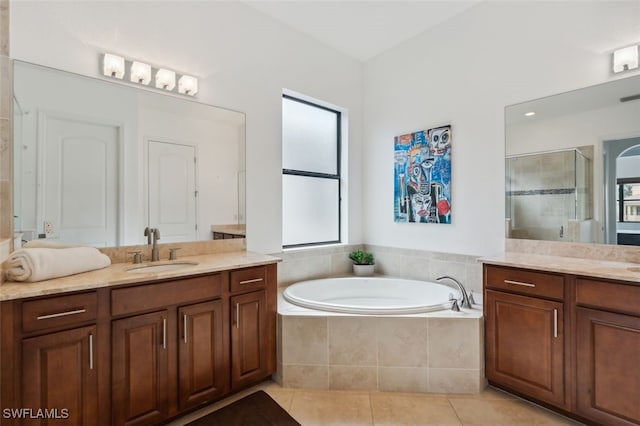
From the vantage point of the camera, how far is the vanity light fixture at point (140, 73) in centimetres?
208

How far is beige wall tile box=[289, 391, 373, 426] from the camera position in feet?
5.99

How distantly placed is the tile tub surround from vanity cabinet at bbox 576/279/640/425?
0.54m

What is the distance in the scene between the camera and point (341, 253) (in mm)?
3354

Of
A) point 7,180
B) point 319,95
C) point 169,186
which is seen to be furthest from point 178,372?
point 319,95

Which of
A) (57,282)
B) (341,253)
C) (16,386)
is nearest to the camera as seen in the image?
(16,386)

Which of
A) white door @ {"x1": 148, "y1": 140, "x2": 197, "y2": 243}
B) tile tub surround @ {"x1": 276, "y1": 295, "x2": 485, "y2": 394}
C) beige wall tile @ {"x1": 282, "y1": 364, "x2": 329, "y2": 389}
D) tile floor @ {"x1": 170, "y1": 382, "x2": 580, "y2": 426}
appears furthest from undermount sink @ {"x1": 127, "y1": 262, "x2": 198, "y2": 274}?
beige wall tile @ {"x1": 282, "y1": 364, "x2": 329, "y2": 389}

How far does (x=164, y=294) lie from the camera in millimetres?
1718

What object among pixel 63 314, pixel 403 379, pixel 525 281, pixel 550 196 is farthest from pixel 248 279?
pixel 550 196

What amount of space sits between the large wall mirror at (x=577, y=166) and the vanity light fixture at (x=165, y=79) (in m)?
2.55

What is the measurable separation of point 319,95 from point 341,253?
1667 mm

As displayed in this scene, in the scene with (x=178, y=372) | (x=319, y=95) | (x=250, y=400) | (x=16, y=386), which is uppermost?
(x=319, y=95)

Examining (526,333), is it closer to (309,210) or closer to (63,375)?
(309,210)

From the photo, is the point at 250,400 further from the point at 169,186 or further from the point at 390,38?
the point at 390,38

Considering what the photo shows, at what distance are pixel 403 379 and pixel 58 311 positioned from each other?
2.01 metres
